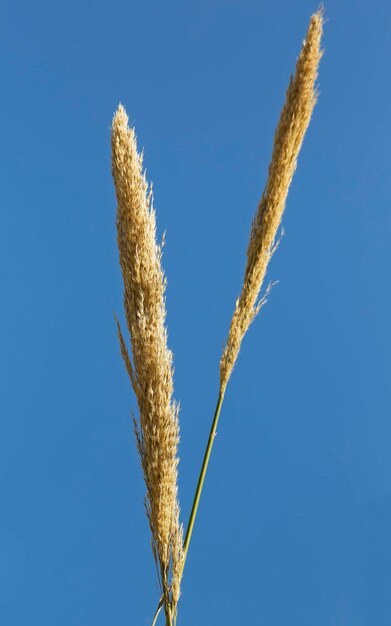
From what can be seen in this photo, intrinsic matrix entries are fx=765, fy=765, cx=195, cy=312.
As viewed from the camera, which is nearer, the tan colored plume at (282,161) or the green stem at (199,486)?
the green stem at (199,486)

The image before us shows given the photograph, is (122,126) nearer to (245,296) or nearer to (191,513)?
(245,296)

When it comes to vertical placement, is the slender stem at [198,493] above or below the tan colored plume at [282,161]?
below

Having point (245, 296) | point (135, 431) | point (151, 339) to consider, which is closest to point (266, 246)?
point (245, 296)

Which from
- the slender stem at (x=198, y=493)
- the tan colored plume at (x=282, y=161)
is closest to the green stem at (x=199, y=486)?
the slender stem at (x=198, y=493)

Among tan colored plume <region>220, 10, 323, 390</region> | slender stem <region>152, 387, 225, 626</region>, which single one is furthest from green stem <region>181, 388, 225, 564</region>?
tan colored plume <region>220, 10, 323, 390</region>

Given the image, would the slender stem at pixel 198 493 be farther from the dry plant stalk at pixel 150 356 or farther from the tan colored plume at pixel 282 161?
the tan colored plume at pixel 282 161

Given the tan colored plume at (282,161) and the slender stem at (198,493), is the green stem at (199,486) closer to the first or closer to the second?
the slender stem at (198,493)
